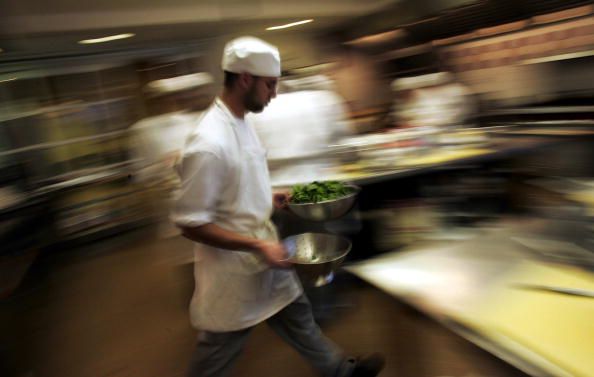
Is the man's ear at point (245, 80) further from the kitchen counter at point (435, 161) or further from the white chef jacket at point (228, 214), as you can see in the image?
the kitchen counter at point (435, 161)

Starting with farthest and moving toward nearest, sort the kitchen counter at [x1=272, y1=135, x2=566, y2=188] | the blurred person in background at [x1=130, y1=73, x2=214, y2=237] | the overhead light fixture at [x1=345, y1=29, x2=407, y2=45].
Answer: the overhead light fixture at [x1=345, y1=29, x2=407, y2=45], the blurred person in background at [x1=130, y1=73, x2=214, y2=237], the kitchen counter at [x1=272, y1=135, x2=566, y2=188]

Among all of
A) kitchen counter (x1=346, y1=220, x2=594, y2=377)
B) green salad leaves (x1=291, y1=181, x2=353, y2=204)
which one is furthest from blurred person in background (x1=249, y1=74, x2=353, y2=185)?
kitchen counter (x1=346, y1=220, x2=594, y2=377)

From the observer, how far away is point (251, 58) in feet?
4.32

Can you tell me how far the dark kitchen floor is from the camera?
200cm

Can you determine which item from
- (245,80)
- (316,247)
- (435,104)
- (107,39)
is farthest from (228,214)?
(107,39)

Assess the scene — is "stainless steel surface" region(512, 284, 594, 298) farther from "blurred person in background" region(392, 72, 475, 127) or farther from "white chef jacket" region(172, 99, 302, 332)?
"blurred person in background" region(392, 72, 475, 127)

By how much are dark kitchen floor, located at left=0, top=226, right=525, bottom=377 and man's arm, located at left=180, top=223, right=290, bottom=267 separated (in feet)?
1.63

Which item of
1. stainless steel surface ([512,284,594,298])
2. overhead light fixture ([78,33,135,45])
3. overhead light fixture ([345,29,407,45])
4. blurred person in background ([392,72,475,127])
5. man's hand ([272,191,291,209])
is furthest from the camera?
overhead light fixture ([345,29,407,45])

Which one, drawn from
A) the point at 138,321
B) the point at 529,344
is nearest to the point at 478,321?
the point at 529,344

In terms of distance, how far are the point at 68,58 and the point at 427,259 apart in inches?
204

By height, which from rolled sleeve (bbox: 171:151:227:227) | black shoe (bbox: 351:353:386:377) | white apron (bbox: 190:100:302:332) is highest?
rolled sleeve (bbox: 171:151:227:227)

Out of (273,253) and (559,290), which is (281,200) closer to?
(273,253)

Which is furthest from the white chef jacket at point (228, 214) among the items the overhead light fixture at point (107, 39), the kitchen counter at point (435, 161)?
the overhead light fixture at point (107, 39)

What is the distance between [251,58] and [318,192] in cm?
70
